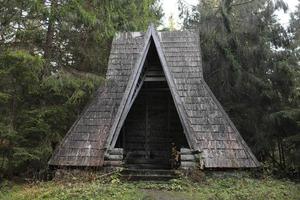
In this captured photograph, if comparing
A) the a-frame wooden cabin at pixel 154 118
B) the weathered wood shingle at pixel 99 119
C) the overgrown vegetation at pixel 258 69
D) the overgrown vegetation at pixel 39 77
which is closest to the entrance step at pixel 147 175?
the a-frame wooden cabin at pixel 154 118

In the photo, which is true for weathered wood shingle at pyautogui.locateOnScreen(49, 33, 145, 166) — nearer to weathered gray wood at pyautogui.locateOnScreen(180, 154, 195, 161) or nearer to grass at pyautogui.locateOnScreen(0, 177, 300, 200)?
grass at pyautogui.locateOnScreen(0, 177, 300, 200)

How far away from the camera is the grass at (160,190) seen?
8.84 m

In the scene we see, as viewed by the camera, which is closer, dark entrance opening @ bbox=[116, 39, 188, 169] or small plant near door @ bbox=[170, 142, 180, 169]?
small plant near door @ bbox=[170, 142, 180, 169]

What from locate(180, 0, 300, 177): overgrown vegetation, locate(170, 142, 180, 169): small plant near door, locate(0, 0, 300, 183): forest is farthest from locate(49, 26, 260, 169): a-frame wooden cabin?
locate(180, 0, 300, 177): overgrown vegetation

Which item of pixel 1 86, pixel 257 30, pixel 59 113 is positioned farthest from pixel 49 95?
pixel 257 30

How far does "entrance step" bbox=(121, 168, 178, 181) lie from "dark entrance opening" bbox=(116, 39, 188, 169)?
1889mm

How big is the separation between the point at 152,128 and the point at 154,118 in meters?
0.41

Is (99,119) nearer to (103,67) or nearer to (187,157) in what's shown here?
(187,157)

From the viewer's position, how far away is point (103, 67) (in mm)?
15484

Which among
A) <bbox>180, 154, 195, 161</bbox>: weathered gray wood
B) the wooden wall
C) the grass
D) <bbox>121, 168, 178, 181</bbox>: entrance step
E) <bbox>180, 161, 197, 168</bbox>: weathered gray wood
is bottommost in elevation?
the grass

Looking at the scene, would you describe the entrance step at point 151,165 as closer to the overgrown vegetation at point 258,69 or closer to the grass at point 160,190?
the grass at point 160,190

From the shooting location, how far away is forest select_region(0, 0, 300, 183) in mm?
10562

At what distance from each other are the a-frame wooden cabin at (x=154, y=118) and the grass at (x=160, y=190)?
0.79m

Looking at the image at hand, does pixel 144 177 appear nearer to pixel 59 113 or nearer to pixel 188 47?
pixel 59 113
